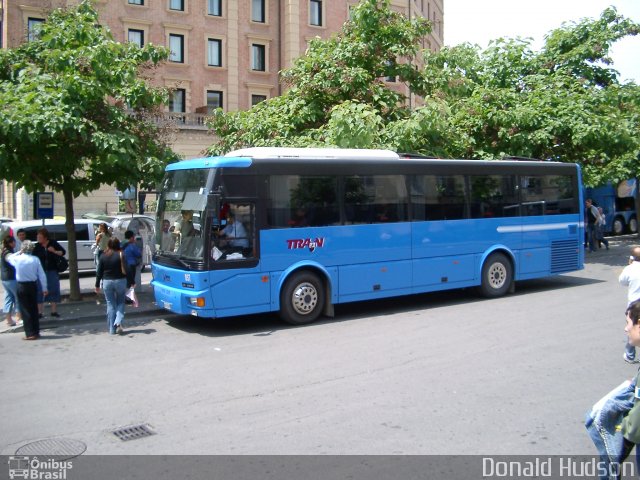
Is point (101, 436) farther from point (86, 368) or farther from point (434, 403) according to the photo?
point (434, 403)

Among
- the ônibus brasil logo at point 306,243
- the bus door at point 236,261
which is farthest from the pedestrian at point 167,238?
the ônibus brasil logo at point 306,243

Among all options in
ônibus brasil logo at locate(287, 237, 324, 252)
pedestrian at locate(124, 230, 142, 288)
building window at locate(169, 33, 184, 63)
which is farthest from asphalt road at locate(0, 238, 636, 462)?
building window at locate(169, 33, 184, 63)

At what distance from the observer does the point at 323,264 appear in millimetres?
11656

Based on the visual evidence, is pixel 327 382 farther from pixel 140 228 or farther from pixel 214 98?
pixel 214 98

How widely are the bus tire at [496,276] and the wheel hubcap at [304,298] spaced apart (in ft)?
14.8

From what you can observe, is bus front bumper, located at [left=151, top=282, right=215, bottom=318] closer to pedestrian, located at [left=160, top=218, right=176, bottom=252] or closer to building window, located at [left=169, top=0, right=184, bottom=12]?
pedestrian, located at [left=160, top=218, right=176, bottom=252]

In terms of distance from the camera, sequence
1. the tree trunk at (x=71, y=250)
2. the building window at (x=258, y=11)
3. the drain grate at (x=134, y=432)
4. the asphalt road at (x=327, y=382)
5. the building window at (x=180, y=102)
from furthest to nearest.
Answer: the building window at (x=258, y=11)
the building window at (x=180, y=102)
the tree trunk at (x=71, y=250)
the drain grate at (x=134, y=432)
the asphalt road at (x=327, y=382)

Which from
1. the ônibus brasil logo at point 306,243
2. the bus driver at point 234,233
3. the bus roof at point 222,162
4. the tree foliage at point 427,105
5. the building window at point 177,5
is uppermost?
the building window at point 177,5

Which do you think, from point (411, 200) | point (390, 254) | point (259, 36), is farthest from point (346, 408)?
point (259, 36)

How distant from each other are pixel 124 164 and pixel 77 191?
1.97 m

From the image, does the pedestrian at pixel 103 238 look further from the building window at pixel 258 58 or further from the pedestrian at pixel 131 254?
the building window at pixel 258 58

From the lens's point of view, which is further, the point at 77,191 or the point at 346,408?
the point at 77,191

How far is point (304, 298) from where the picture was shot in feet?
37.7

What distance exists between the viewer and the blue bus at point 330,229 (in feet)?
35.0
